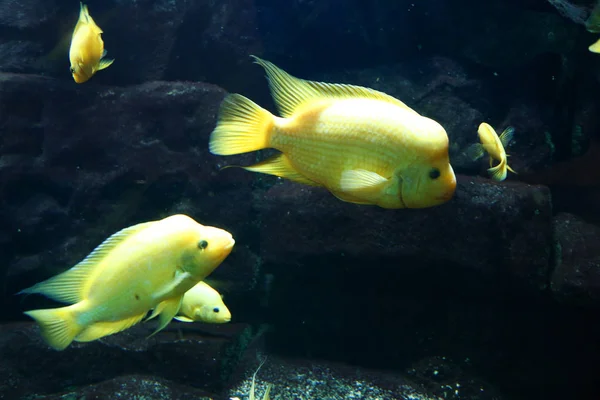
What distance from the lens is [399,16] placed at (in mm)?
5219

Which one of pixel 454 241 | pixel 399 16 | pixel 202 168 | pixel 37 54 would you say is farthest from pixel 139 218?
pixel 399 16

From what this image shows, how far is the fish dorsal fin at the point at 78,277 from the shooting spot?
6.86 feet

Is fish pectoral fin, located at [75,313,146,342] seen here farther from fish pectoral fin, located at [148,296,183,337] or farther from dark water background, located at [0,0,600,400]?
dark water background, located at [0,0,600,400]

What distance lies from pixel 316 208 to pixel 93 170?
88.3 inches

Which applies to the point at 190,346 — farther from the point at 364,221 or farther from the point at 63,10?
the point at 63,10

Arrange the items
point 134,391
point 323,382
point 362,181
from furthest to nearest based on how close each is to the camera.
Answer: point 323,382
point 134,391
point 362,181

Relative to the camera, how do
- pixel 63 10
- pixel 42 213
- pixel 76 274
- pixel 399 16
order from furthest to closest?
pixel 399 16, pixel 63 10, pixel 42 213, pixel 76 274

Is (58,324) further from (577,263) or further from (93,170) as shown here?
(577,263)

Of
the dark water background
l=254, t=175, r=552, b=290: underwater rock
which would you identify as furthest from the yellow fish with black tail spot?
l=254, t=175, r=552, b=290: underwater rock

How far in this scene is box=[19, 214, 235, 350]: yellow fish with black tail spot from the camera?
79.2 inches

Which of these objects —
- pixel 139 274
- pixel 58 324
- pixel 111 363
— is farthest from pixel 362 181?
pixel 111 363

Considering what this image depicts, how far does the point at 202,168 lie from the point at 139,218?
0.78 meters

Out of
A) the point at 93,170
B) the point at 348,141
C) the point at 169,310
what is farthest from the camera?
the point at 93,170

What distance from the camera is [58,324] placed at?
84.3 inches
